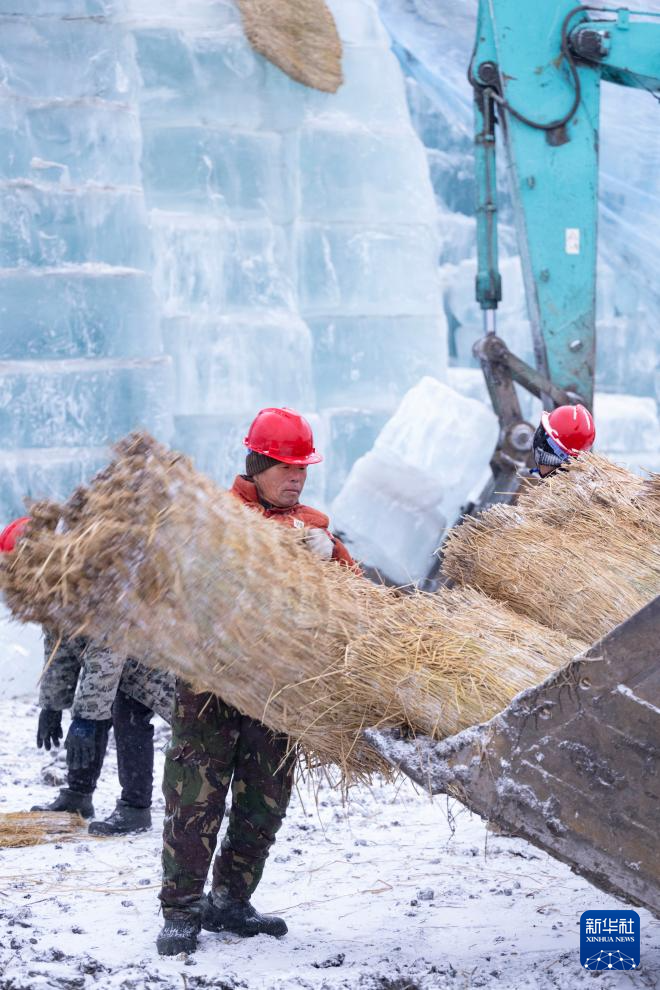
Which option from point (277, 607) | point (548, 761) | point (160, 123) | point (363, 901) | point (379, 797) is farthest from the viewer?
point (160, 123)

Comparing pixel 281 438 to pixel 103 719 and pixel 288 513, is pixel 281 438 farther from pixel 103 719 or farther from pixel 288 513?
pixel 103 719

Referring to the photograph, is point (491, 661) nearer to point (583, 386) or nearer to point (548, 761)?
point (548, 761)

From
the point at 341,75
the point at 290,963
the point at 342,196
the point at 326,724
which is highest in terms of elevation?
the point at 341,75

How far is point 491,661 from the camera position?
299 cm

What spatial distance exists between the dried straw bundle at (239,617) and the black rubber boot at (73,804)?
2.17m

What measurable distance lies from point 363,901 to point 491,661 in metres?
1.34

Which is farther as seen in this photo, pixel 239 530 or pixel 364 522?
pixel 364 522

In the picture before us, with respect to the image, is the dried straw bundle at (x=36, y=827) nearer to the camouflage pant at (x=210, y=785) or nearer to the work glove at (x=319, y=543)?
the camouflage pant at (x=210, y=785)

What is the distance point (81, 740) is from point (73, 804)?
441 millimetres

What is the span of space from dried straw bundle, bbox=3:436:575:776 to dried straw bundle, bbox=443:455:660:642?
2.16ft

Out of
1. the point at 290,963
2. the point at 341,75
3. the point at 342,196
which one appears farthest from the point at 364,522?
the point at 290,963

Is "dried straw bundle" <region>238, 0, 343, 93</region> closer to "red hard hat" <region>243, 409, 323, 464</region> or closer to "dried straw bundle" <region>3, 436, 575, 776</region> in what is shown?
"red hard hat" <region>243, 409, 323, 464</region>

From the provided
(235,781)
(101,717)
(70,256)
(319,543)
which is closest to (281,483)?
(319,543)

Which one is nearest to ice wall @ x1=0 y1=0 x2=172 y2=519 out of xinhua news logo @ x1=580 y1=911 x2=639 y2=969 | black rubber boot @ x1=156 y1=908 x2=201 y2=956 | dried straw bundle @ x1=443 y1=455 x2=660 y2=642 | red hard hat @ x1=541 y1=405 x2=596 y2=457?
red hard hat @ x1=541 y1=405 x2=596 y2=457
